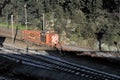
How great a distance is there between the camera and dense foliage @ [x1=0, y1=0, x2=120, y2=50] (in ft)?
135

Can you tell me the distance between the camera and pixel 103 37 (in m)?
40.5

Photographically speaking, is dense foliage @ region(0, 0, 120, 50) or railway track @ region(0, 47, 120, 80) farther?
dense foliage @ region(0, 0, 120, 50)

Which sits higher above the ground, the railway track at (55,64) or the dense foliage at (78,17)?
the dense foliage at (78,17)

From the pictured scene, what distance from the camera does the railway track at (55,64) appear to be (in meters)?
26.1

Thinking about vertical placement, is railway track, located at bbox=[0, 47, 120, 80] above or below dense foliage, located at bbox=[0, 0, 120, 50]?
below

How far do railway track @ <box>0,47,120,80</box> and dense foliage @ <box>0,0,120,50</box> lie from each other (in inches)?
408

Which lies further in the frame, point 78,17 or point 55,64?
point 78,17

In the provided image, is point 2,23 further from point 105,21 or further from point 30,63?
point 30,63

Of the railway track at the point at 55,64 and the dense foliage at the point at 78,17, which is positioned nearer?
the railway track at the point at 55,64

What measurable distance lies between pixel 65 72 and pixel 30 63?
480 centimetres

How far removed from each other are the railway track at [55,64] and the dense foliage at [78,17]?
10353 mm

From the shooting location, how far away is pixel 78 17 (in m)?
45.3

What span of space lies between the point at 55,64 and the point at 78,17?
16.9 meters

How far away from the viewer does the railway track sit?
2605 cm
